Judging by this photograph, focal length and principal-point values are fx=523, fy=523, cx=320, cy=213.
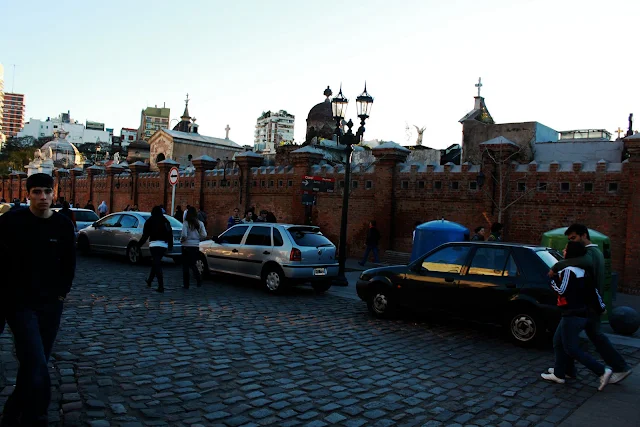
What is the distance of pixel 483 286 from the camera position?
825cm

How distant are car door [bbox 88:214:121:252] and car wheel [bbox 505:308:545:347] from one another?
1283cm

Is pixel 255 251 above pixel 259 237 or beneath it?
beneath

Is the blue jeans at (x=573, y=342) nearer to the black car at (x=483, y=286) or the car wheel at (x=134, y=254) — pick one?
the black car at (x=483, y=286)

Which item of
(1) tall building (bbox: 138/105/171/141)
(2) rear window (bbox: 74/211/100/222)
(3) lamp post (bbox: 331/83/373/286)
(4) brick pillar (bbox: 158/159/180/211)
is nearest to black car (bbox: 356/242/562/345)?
(3) lamp post (bbox: 331/83/373/286)

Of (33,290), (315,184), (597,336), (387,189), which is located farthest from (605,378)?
(387,189)

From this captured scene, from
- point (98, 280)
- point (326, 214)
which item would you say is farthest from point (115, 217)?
point (326, 214)

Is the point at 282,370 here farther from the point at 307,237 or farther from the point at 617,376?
the point at 307,237

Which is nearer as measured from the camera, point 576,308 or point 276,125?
point 576,308

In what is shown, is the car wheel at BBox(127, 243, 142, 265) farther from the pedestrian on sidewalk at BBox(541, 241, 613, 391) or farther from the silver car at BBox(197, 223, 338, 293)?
the pedestrian on sidewalk at BBox(541, 241, 613, 391)

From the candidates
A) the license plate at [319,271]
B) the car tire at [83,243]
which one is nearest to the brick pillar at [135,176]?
the car tire at [83,243]

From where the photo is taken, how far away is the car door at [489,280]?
803 cm

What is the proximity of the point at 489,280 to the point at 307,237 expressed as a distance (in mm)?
Answer: 4713

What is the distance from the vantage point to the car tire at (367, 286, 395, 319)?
9.41m

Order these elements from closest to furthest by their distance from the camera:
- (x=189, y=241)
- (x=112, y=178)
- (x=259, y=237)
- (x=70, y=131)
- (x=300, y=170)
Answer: (x=189, y=241) < (x=259, y=237) < (x=300, y=170) < (x=112, y=178) < (x=70, y=131)
